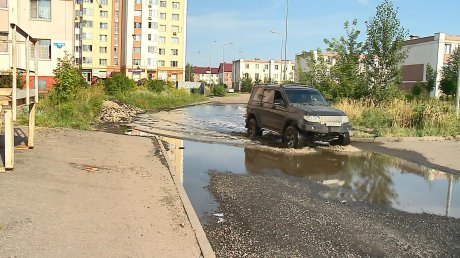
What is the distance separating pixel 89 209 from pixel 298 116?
830cm

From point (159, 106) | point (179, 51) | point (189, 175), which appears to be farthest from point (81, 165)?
point (179, 51)

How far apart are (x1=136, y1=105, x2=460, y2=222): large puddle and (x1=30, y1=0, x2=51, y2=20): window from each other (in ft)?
80.4

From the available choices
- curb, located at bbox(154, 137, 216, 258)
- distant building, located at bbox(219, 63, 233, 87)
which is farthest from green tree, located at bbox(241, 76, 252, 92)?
curb, located at bbox(154, 137, 216, 258)

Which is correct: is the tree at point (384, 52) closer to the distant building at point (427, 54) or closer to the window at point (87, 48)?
the distant building at point (427, 54)

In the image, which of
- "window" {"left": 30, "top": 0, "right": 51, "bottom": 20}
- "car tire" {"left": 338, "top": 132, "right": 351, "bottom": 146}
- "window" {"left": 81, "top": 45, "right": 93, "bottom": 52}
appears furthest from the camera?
"window" {"left": 81, "top": 45, "right": 93, "bottom": 52}

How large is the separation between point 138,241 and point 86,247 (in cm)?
57

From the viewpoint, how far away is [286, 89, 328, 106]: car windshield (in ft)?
45.3

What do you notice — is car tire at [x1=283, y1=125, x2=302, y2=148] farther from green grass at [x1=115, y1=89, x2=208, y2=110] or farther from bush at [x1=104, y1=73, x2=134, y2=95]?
bush at [x1=104, y1=73, x2=134, y2=95]

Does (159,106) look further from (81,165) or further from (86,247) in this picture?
(86,247)

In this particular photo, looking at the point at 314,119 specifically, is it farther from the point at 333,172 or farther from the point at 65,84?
the point at 65,84

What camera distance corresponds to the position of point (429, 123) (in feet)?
54.2

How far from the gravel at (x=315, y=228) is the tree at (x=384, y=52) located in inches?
619

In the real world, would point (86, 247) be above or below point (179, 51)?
below

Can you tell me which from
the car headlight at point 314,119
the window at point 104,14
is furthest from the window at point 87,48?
the car headlight at point 314,119
